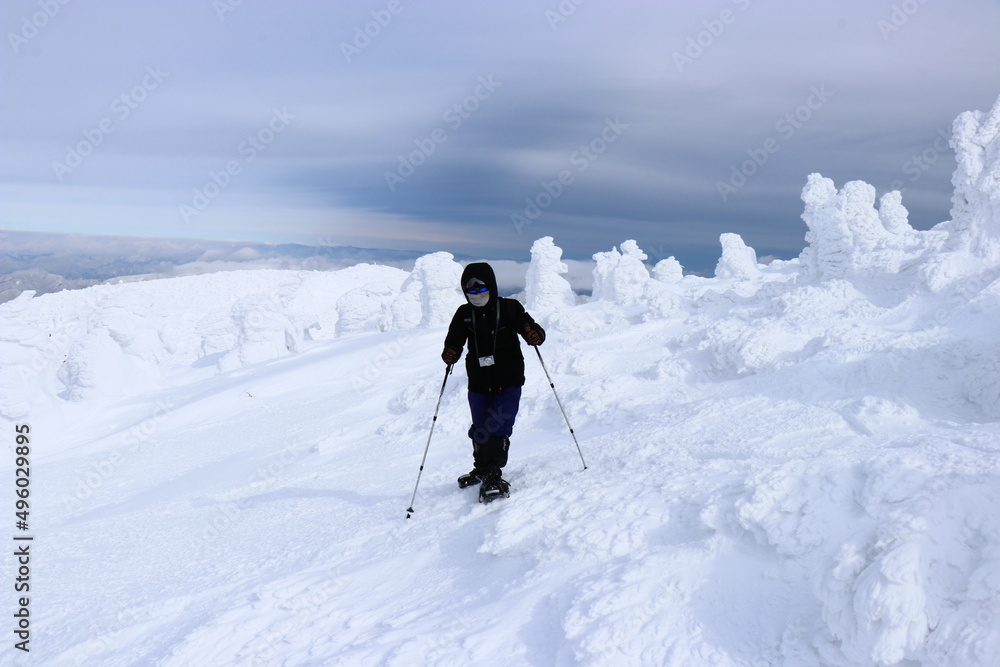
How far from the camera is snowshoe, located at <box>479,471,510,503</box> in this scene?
263 inches

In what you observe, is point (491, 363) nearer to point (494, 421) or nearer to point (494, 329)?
point (494, 329)

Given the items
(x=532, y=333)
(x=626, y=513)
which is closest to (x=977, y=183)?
(x=532, y=333)

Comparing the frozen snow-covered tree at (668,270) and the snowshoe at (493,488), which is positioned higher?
the frozen snow-covered tree at (668,270)

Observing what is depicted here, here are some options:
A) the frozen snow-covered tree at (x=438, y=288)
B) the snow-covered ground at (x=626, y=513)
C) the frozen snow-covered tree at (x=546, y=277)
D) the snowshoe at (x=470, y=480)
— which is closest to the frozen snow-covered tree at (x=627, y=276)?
the frozen snow-covered tree at (x=546, y=277)

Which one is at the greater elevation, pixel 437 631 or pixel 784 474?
pixel 784 474

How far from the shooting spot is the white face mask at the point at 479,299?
6.58 meters

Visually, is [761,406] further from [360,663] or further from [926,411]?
[360,663]

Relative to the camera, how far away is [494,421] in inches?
272

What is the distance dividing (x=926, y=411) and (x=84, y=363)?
44.8m

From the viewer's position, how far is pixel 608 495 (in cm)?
580

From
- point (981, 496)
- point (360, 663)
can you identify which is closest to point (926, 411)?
point (981, 496)

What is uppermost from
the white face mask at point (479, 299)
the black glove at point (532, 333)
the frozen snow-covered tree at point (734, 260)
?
the frozen snow-covered tree at point (734, 260)

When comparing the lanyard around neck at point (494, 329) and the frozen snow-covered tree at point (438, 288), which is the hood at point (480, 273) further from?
the frozen snow-covered tree at point (438, 288)

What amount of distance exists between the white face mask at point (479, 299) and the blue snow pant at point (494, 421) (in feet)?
3.54
